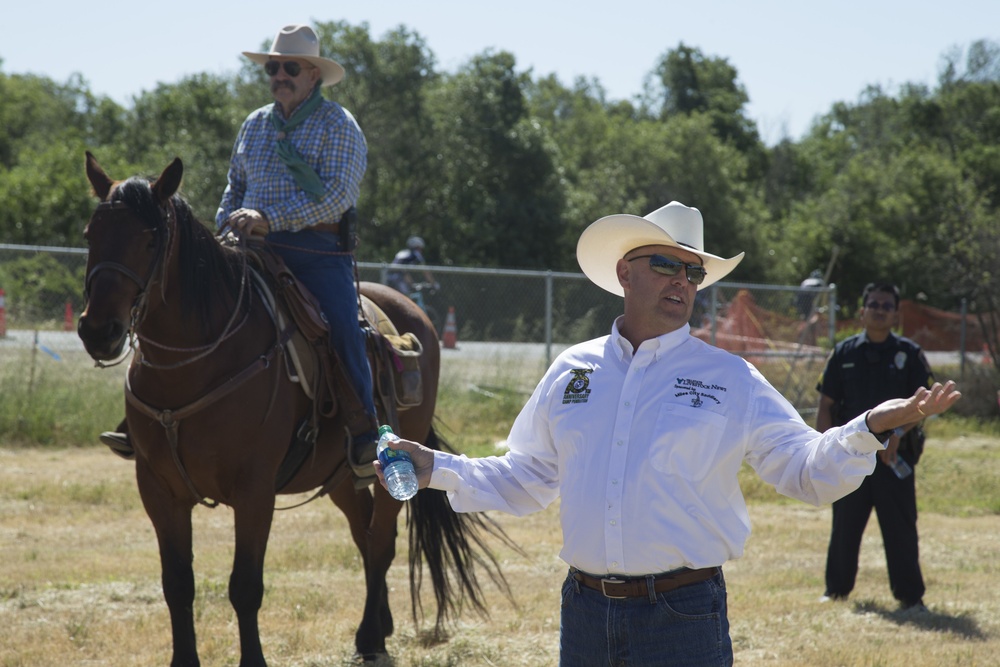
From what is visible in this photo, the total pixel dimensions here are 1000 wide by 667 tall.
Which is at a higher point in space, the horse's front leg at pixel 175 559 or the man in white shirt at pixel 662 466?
the man in white shirt at pixel 662 466

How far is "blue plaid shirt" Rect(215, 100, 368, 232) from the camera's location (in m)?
5.77

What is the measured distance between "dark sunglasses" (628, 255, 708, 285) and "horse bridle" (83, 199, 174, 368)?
245 cm

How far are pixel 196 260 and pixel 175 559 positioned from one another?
1448 mm

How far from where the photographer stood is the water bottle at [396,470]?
3.04 metres

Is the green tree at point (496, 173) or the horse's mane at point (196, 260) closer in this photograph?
the horse's mane at point (196, 260)

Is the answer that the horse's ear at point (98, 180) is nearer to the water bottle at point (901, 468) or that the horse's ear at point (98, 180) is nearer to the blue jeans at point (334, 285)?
the blue jeans at point (334, 285)

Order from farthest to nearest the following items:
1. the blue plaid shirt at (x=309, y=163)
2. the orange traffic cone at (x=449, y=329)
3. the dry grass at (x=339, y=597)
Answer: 1. the orange traffic cone at (x=449, y=329)
2. the dry grass at (x=339, y=597)
3. the blue plaid shirt at (x=309, y=163)

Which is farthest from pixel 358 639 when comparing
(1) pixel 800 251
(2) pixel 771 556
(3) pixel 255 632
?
(1) pixel 800 251

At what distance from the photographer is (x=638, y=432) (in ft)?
10.00

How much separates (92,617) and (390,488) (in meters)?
3.99

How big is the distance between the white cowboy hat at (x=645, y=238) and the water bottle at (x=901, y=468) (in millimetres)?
4149

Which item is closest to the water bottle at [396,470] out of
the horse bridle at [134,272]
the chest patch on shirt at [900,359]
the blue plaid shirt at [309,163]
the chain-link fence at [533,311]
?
the horse bridle at [134,272]

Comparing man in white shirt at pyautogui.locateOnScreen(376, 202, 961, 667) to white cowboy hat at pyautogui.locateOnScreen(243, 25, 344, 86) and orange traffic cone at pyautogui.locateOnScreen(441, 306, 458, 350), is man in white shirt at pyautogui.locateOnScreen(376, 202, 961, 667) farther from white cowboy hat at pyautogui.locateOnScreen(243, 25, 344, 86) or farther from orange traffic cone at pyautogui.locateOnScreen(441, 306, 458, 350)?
orange traffic cone at pyautogui.locateOnScreen(441, 306, 458, 350)

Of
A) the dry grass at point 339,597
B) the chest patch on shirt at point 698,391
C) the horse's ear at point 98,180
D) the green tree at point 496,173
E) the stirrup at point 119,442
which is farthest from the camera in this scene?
the green tree at point 496,173
